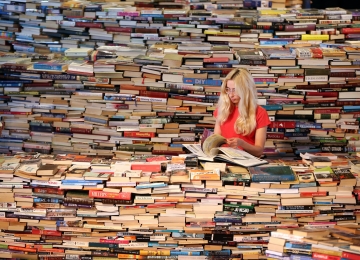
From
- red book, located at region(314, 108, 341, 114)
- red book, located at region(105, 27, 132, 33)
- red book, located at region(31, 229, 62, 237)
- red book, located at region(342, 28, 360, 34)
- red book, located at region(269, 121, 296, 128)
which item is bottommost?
red book, located at region(31, 229, 62, 237)

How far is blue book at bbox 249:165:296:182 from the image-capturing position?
521cm

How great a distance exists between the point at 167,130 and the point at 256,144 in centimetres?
167

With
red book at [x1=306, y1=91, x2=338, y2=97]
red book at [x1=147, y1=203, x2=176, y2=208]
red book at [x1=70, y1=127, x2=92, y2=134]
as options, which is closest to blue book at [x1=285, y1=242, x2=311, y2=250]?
red book at [x1=147, y1=203, x2=176, y2=208]

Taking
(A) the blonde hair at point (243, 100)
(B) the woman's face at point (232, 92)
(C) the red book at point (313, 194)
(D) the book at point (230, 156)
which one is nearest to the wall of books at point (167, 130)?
(C) the red book at point (313, 194)

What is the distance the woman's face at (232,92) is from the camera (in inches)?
239

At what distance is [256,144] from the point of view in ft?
19.9

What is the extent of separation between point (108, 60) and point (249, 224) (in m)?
2.91

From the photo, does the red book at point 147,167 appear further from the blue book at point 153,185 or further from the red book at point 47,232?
the red book at point 47,232

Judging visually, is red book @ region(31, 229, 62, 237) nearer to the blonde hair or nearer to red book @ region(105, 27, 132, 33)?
the blonde hair

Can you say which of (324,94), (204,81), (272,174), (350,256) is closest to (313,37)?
(324,94)

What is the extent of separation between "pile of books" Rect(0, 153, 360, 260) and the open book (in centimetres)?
11

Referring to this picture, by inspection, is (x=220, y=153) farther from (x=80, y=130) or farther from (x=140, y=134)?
(x=80, y=130)

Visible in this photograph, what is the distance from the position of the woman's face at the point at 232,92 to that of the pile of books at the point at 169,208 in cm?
89

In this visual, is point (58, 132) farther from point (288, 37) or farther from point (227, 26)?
point (288, 37)
